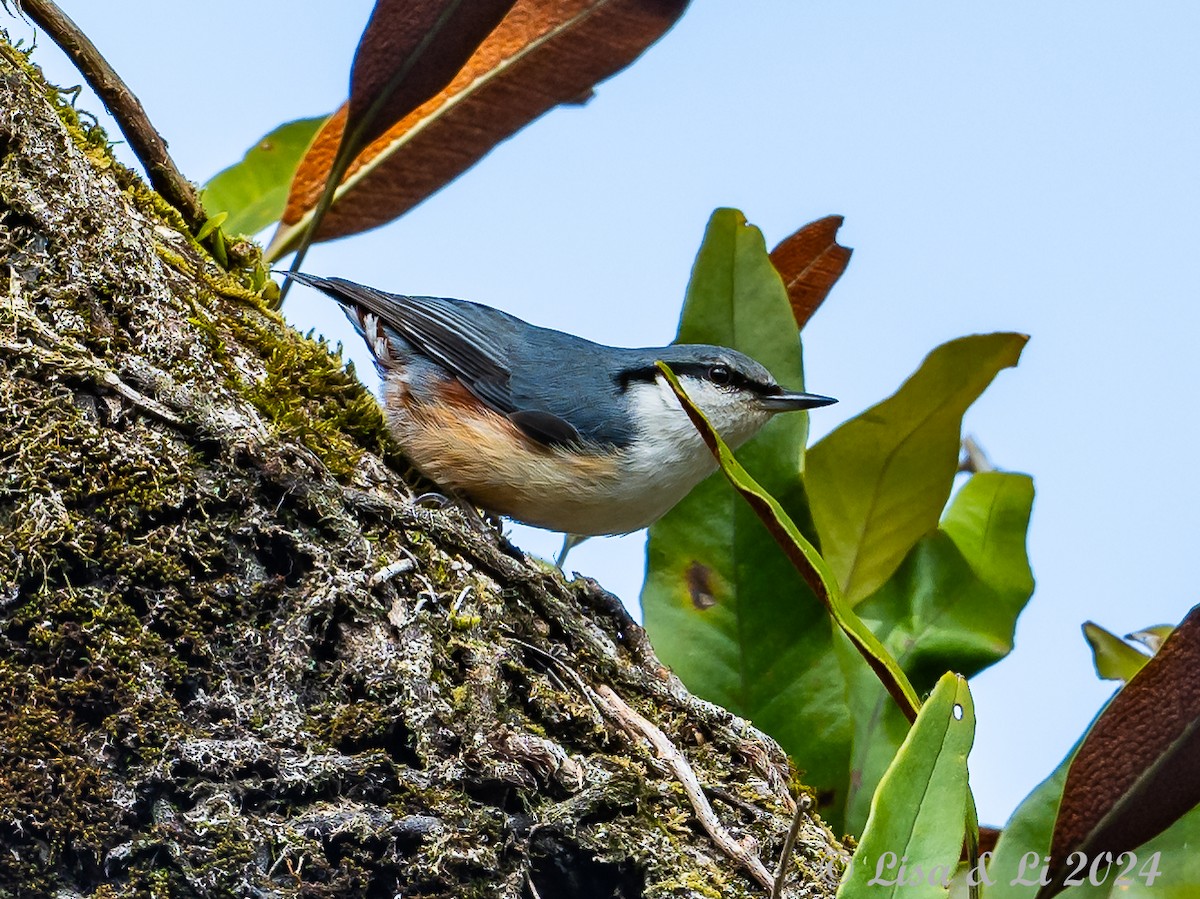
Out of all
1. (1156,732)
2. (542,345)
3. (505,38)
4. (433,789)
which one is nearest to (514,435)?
(542,345)

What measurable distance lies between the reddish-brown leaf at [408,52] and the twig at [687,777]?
1.09 m

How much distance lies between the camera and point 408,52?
2.15m

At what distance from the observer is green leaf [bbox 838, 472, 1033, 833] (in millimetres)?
2027

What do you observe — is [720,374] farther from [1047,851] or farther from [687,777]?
[1047,851]

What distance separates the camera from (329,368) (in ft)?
6.84

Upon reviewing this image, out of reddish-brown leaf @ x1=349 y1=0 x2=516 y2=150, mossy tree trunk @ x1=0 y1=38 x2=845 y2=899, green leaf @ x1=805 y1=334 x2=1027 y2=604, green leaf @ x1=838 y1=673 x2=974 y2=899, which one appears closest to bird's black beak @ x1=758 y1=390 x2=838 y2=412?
green leaf @ x1=805 y1=334 x2=1027 y2=604

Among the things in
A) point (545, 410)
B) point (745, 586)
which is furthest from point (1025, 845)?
point (545, 410)

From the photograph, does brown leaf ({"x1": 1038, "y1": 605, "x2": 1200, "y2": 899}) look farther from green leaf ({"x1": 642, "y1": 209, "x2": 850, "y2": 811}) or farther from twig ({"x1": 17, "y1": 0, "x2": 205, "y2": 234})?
twig ({"x1": 17, "y1": 0, "x2": 205, "y2": 234})

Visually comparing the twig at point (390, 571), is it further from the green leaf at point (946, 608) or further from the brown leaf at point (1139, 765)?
the brown leaf at point (1139, 765)

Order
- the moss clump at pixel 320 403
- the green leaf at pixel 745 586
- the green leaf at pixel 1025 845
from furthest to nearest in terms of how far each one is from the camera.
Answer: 1. the green leaf at pixel 745 586
2. the moss clump at pixel 320 403
3. the green leaf at pixel 1025 845

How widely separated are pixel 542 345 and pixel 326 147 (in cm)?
58

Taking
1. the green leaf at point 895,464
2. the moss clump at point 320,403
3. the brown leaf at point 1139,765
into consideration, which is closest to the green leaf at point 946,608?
the green leaf at point 895,464

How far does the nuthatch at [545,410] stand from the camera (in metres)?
2.28

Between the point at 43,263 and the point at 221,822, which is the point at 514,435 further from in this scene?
the point at 221,822
